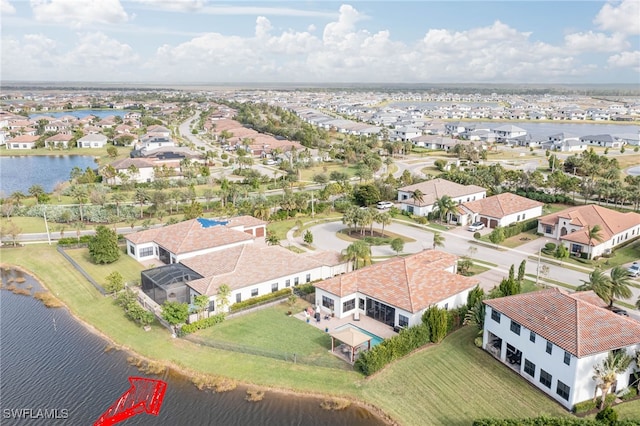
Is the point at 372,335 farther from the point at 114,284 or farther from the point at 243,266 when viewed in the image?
the point at 114,284

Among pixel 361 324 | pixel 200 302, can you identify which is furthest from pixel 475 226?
pixel 200 302

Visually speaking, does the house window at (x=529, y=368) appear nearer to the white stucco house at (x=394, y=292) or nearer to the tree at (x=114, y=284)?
the white stucco house at (x=394, y=292)

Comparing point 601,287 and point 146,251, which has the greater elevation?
point 601,287

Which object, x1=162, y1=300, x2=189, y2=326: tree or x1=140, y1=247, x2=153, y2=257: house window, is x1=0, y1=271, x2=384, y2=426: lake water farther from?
x1=140, y1=247, x2=153, y2=257: house window

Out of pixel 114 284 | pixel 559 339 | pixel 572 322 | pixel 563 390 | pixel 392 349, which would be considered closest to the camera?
pixel 563 390

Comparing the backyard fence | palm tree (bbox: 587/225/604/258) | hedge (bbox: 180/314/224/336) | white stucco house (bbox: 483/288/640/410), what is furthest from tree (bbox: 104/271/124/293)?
palm tree (bbox: 587/225/604/258)

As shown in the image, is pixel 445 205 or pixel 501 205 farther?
pixel 501 205
